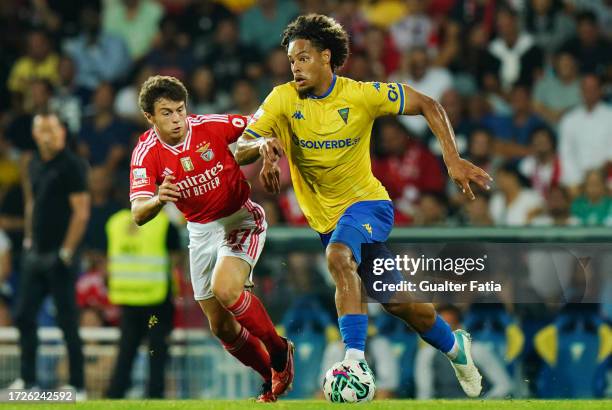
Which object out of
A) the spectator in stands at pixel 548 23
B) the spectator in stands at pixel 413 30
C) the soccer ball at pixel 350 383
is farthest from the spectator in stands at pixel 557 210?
the soccer ball at pixel 350 383

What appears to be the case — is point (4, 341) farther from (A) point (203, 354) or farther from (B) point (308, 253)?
(B) point (308, 253)

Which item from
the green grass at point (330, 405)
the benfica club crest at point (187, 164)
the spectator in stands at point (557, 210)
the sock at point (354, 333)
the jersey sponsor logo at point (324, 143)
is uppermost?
the spectator in stands at point (557, 210)

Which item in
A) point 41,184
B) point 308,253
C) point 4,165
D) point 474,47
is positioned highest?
point 474,47

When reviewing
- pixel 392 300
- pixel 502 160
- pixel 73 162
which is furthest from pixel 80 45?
pixel 392 300

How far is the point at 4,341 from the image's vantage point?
12.7m

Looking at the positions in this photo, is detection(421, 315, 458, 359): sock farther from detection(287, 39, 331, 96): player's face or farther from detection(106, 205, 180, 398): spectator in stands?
detection(106, 205, 180, 398): spectator in stands

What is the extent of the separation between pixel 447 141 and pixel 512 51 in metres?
7.05

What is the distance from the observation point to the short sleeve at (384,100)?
8.40m

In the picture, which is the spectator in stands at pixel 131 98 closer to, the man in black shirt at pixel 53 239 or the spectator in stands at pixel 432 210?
the man in black shirt at pixel 53 239

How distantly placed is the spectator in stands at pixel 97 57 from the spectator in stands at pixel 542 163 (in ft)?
15.6

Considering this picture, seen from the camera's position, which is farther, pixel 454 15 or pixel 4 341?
pixel 454 15

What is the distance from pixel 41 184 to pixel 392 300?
4902 mm

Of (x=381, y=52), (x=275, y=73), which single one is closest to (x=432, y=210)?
(x=381, y=52)

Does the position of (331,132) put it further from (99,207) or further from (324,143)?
(99,207)
